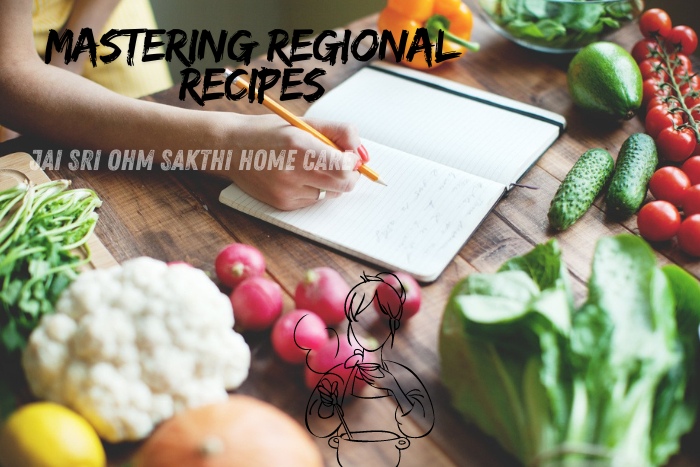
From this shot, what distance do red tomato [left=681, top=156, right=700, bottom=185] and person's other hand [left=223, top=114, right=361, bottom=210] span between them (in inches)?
20.3

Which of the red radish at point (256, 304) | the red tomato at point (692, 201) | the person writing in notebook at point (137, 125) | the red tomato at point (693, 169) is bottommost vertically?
the red radish at point (256, 304)

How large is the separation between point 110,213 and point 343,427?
1.65 feet

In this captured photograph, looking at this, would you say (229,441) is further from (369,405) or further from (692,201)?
(692,201)

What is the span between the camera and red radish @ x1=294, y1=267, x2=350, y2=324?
2.51 feet

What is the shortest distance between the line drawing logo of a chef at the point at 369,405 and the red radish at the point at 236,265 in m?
0.16

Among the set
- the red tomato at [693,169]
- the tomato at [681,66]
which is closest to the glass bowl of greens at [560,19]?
the tomato at [681,66]

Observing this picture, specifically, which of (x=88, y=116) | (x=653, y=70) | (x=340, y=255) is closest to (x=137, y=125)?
(x=88, y=116)

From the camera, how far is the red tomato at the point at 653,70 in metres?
1.13

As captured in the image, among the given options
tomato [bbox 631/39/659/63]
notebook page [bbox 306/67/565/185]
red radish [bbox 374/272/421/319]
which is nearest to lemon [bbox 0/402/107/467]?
red radish [bbox 374/272/421/319]

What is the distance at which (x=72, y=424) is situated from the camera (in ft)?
1.99

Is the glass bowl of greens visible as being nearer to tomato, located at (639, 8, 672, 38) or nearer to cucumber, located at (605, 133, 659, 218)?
tomato, located at (639, 8, 672, 38)

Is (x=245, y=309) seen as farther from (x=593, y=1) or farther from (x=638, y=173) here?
(x=593, y=1)

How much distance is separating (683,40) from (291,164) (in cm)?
82

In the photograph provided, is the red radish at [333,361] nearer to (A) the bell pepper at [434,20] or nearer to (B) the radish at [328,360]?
(B) the radish at [328,360]
